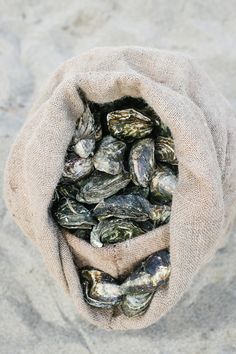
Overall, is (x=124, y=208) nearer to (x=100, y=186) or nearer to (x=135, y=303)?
(x=100, y=186)

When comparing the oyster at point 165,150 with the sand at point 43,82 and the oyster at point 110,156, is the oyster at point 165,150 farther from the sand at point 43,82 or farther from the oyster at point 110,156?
the sand at point 43,82

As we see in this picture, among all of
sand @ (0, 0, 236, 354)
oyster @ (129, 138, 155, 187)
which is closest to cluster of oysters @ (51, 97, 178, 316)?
oyster @ (129, 138, 155, 187)

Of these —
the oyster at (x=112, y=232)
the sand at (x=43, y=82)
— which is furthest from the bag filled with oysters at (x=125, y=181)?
the sand at (x=43, y=82)

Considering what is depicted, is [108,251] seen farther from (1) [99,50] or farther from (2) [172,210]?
(1) [99,50]

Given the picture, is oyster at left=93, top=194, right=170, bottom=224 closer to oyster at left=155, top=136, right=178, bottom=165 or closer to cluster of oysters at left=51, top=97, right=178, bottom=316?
cluster of oysters at left=51, top=97, right=178, bottom=316

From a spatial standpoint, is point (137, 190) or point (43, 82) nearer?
point (137, 190)

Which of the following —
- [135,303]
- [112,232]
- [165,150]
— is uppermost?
[165,150]

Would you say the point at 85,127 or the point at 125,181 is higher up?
the point at 85,127

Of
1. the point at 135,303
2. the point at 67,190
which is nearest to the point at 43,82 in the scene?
the point at 67,190
